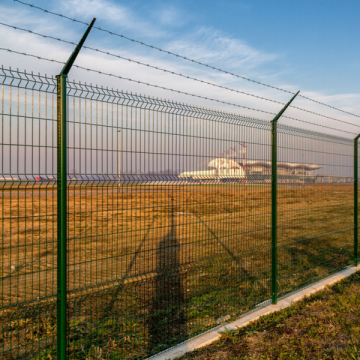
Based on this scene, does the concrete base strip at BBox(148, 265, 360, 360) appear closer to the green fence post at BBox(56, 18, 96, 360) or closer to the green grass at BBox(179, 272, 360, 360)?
the green grass at BBox(179, 272, 360, 360)

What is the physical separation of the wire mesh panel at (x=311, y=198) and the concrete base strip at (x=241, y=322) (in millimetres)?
233

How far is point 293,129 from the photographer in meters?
6.26

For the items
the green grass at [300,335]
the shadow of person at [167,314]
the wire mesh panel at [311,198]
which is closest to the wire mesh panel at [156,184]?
the shadow of person at [167,314]

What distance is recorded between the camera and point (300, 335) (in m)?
4.55

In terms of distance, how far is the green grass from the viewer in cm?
405

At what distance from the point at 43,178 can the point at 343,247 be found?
8.98 metres

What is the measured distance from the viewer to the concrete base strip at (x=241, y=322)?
13.2ft

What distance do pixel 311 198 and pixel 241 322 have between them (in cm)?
329

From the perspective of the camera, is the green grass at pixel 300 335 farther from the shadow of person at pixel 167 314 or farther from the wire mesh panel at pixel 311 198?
the wire mesh panel at pixel 311 198

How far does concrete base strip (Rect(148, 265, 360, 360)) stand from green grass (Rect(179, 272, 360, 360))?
0.08 metres

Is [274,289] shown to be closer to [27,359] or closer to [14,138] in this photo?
[27,359]

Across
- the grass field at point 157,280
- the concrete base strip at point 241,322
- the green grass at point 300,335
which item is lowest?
the green grass at point 300,335

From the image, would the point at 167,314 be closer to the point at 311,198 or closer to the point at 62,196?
the point at 62,196

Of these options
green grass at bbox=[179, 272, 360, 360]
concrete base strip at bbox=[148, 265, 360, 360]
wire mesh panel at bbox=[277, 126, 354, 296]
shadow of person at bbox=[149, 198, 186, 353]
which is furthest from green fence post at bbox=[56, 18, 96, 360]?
wire mesh panel at bbox=[277, 126, 354, 296]
